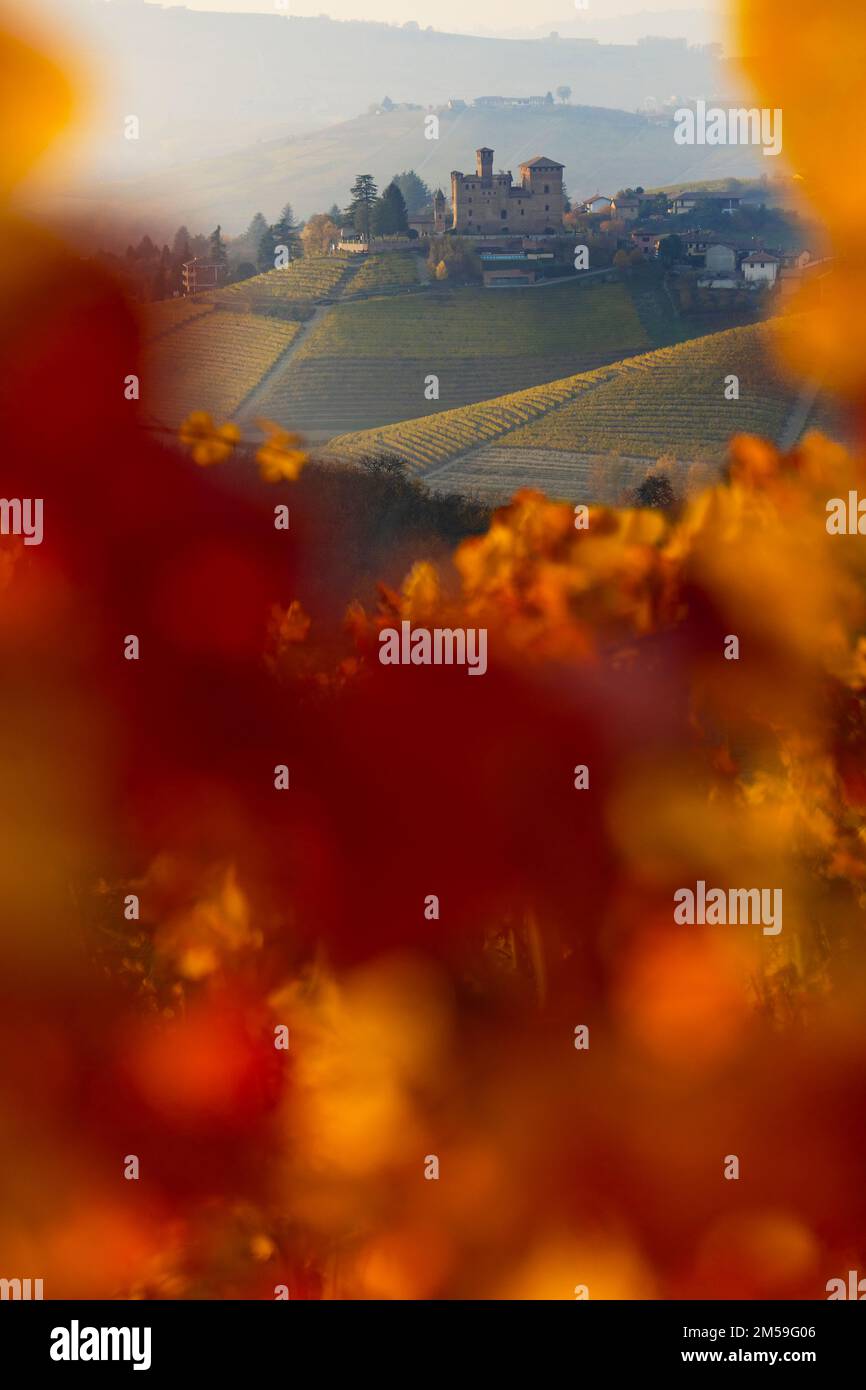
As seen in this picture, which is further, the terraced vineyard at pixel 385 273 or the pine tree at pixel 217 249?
the terraced vineyard at pixel 385 273

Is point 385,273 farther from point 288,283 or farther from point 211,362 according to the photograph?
point 211,362

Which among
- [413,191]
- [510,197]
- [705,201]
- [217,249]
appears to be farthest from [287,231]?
[705,201]

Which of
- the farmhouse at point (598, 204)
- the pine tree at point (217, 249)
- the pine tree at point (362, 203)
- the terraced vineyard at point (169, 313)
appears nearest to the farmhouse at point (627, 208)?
the farmhouse at point (598, 204)

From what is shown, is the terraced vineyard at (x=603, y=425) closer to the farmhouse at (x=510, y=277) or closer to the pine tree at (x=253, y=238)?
the farmhouse at (x=510, y=277)

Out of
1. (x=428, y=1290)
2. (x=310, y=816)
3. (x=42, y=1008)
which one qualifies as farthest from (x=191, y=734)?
(x=428, y=1290)

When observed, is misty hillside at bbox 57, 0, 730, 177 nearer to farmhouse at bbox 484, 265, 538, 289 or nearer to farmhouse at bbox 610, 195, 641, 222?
farmhouse at bbox 610, 195, 641, 222
